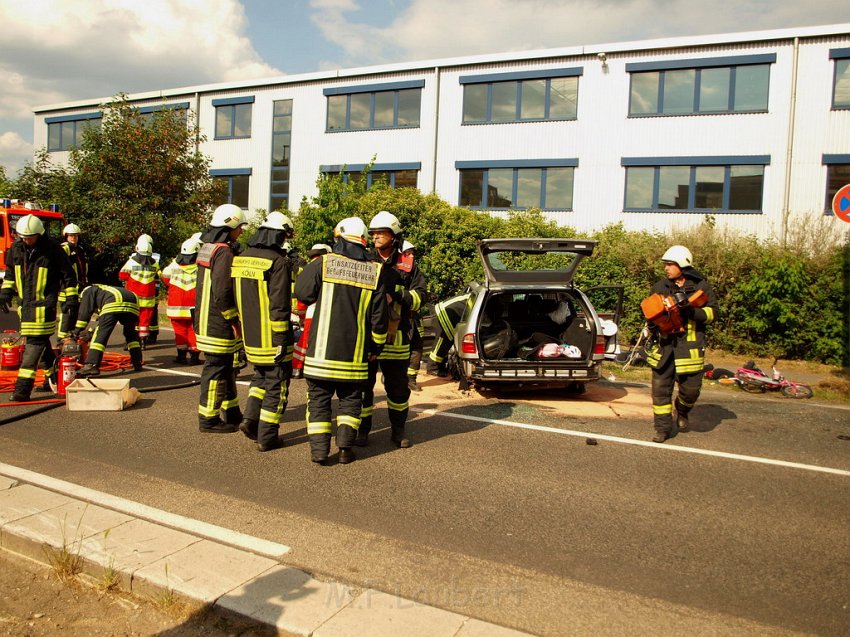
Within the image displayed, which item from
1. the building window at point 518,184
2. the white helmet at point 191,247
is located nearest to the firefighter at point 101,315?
the white helmet at point 191,247

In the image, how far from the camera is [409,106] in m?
26.0

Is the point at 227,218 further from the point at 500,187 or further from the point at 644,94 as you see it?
the point at 644,94

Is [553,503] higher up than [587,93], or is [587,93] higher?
[587,93]

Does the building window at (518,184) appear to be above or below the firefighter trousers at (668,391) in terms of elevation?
above

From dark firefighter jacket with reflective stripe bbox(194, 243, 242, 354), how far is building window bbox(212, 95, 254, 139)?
2488 cm

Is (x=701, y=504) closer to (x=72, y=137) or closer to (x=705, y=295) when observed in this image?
(x=705, y=295)

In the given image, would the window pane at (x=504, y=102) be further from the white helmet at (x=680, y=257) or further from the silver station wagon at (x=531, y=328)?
the white helmet at (x=680, y=257)

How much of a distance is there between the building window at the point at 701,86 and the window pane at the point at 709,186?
5.84 feet

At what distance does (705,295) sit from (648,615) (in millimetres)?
4084

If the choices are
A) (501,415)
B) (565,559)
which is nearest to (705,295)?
(501,415)

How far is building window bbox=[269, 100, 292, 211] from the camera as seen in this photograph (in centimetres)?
2852

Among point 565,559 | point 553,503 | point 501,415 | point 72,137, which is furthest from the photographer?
point 72,137

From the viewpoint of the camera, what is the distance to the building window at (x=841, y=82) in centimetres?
2002

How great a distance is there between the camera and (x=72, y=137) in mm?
35406
